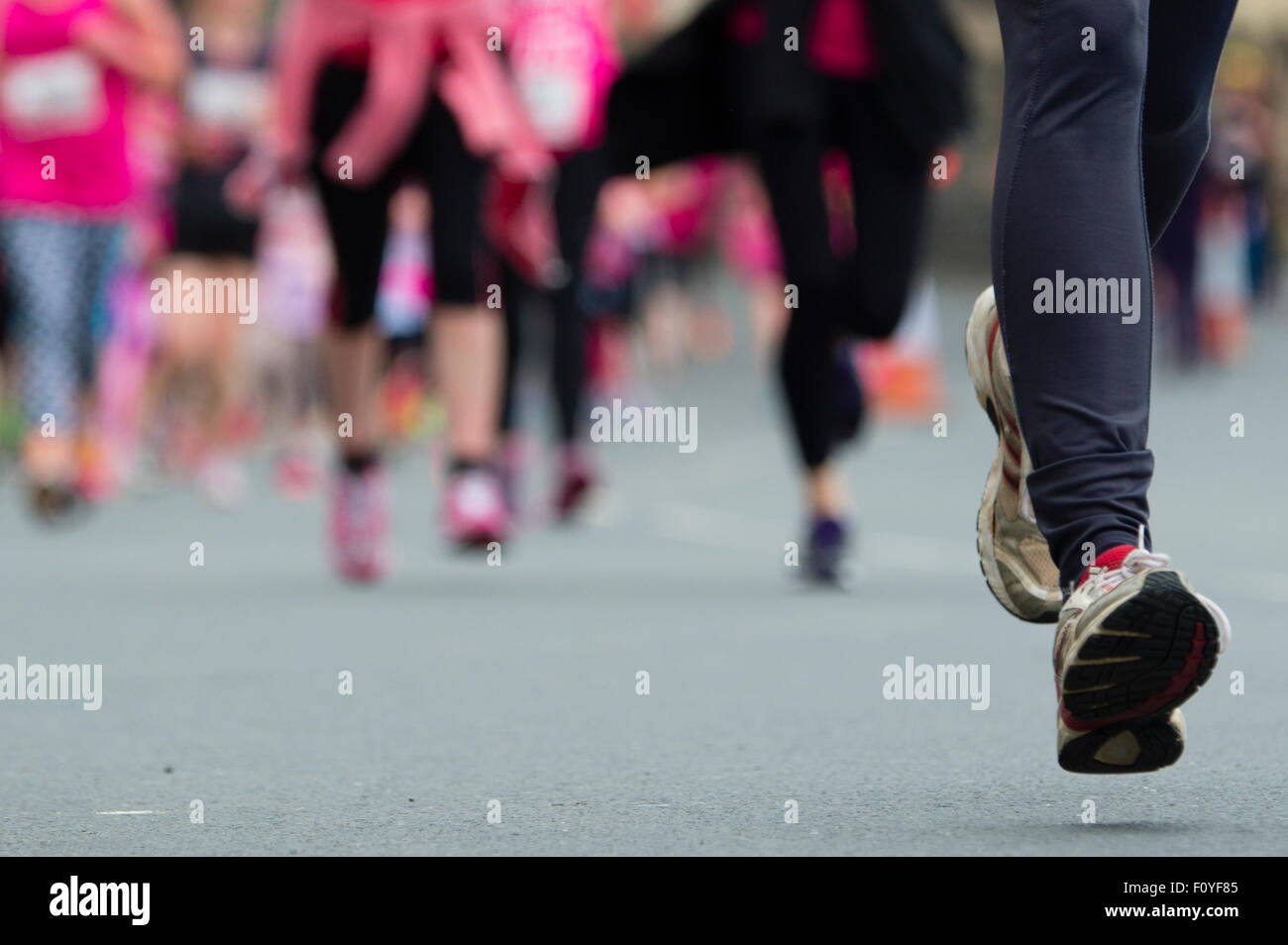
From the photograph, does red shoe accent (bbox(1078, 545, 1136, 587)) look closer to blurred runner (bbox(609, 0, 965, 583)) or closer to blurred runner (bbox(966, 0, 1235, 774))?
blurred runner (bbox(966, 0, 1235, 774))

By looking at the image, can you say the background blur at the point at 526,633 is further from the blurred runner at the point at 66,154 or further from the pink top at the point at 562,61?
the pink top at the point at 562,61

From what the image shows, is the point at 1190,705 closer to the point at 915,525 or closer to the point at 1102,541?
the point at 1102,541

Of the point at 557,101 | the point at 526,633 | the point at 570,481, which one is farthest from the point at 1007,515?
the point at 557,101

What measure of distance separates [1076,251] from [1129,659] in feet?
1.65

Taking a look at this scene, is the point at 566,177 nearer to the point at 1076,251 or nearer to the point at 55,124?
the point at 55,124

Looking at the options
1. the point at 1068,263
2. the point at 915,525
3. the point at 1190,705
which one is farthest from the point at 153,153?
the point at 1068,263

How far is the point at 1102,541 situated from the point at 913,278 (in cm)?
398

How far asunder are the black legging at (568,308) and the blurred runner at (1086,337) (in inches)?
231

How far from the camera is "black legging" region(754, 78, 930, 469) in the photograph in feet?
21.6

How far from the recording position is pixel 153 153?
12961 millimetres

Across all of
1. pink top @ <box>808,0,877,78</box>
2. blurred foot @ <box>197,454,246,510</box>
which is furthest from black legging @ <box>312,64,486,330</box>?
blurred foot @ <box>197,454,246,510</box>

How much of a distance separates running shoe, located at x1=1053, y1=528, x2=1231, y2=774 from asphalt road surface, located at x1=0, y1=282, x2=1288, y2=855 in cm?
9

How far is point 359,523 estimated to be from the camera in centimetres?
687

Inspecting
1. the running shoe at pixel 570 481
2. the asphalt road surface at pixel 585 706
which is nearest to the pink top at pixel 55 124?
the asphalt road surface at pixel 585 706
